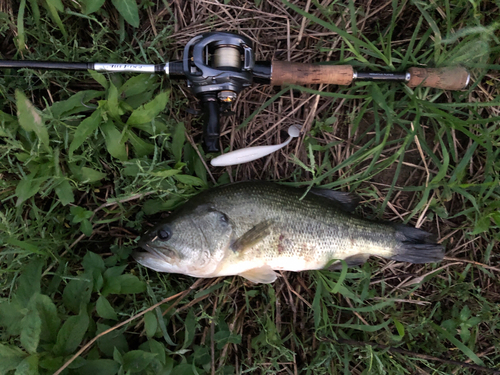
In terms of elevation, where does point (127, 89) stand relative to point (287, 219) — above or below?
above

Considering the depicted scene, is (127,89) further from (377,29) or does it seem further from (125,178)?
(377,29)

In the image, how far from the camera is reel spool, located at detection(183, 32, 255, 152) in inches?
101

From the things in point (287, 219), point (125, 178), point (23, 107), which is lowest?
point (287, 219)

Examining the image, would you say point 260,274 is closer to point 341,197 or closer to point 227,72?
point 341,197

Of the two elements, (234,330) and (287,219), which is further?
(234,330)

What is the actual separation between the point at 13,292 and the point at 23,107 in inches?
60.8

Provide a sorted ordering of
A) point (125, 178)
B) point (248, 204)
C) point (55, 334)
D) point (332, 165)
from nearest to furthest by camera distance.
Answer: point (55, 334) → point (248, 204) → point (125, 178) → point (332, 165)

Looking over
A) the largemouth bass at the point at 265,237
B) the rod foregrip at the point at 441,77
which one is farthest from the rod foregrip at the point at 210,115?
the rod foregrip at the point at 441,77

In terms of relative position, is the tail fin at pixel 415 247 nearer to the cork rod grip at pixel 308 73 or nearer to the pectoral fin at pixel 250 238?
the pectoral fin at pixel 250 238

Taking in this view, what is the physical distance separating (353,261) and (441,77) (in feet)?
5.96

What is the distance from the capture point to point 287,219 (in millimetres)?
2742

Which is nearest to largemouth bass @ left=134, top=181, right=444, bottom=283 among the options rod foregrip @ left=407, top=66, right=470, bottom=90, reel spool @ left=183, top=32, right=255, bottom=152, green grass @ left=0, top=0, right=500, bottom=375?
green grass @ left=0, top=0, right=500, bottom=375

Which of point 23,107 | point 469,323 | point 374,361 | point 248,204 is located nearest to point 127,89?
point 23,107

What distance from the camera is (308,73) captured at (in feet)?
9.43
